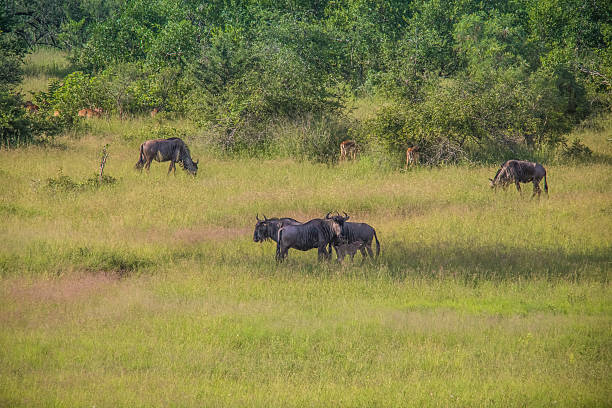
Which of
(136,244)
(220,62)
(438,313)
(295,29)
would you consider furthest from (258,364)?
(295,29)

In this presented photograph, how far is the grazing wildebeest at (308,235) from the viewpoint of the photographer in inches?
532

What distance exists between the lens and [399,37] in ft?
161

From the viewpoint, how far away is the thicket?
26.0m

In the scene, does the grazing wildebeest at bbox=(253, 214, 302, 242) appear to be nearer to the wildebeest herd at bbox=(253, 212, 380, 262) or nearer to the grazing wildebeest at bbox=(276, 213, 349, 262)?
the wildebeest herd at bbox=(253, 212, 380, 262)

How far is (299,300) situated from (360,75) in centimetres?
3515

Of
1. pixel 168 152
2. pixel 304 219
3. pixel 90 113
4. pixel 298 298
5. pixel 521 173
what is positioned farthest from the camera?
pixel 90 113

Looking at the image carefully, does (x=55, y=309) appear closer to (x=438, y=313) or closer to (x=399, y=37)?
(x=438, y=313)

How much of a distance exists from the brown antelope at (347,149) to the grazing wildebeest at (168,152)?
5646mm

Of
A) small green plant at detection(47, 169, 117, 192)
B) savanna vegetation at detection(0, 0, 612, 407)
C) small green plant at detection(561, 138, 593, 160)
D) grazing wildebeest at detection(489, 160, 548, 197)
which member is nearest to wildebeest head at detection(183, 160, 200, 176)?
savanna vegetation at detection(0, 0, 612, 407)

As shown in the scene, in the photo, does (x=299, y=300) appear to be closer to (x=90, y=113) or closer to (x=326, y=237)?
(x=326, y=237)

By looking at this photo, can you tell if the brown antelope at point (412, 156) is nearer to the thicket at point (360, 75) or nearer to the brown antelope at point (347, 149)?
the thicket at point (360, 75)

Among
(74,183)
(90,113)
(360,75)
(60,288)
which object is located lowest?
(60,288)

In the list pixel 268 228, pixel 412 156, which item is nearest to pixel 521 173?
pixel 412 156

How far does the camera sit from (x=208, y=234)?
16031mm
